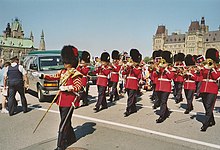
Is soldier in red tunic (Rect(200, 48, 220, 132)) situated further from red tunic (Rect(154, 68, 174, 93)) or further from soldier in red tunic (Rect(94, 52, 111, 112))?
soldier in red tunic (Rect(94, 52, 111, 112))

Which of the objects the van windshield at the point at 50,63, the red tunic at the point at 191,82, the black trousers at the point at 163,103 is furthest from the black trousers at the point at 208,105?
the van windshield at the point at 50,63

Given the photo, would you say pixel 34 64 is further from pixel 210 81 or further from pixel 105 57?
pixel 210 81

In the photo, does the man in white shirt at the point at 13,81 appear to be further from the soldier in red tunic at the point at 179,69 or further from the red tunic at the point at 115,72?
the soldier in red tunic at the point at 179,69

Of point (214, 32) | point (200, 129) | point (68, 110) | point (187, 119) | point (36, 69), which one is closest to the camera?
point (68, 110)

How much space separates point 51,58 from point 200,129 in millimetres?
7249

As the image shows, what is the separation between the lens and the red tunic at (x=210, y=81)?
21.4 ft

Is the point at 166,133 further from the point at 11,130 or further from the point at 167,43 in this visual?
the point at 167,43

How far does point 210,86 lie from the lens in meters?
6.53

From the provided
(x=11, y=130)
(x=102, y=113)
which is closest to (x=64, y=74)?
(x=11, y=130)

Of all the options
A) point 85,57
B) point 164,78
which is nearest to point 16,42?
point 85,57

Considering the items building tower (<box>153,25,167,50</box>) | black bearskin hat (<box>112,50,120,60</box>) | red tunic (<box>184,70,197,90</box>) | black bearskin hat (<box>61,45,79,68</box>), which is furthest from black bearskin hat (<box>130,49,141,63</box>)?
building tower (<box>153,25,167,50</box>)

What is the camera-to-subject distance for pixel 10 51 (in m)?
108

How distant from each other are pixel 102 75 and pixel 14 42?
10869cm

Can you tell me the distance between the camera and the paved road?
201 inches
